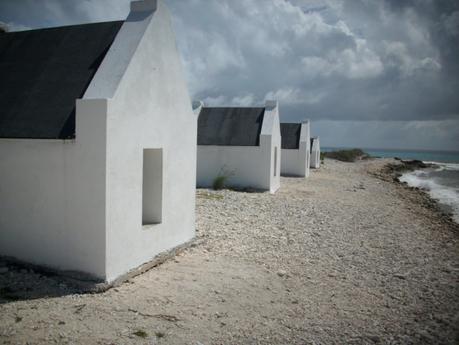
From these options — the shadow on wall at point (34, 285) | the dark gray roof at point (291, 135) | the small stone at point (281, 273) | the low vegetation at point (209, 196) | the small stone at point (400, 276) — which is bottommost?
the small stone at point (400, 276)

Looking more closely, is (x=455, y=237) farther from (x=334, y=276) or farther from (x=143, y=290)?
(x=143, y=290)

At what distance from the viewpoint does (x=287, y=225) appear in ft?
36.1

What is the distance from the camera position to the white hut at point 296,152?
94.8 ft

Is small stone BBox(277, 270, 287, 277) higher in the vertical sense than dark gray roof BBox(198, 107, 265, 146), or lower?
lower

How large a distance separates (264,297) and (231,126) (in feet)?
50.0

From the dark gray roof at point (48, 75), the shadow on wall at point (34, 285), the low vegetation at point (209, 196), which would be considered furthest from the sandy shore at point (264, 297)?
the low vegetation at point (209, 196)

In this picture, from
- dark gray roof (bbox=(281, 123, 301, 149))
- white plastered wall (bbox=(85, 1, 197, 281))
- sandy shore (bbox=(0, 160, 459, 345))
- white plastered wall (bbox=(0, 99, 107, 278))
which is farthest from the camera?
dark gray roof (bbox=(281, 123, 301, 149))

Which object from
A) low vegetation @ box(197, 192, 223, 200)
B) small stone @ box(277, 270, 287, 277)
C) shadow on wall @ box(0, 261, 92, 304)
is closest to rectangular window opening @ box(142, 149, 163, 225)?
shadow on wall @ box(0, 261, 92, 304)

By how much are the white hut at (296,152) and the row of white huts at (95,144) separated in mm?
21738

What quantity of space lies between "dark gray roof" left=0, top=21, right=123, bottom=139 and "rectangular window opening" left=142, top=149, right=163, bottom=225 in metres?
1.80

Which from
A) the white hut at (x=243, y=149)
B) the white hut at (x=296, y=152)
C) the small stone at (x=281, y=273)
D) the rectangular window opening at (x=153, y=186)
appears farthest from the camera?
the white hut at (x=296, y=152)

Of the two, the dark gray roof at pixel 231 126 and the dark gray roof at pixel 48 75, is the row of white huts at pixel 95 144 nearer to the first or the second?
the dark gray roof at pixel 48 75

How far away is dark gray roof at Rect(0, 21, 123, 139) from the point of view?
233 inches

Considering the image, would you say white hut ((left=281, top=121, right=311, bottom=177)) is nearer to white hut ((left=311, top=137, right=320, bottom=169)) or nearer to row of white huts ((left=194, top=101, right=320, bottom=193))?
row of white huts ((left=194, top=101, right=320, bottom=193))
